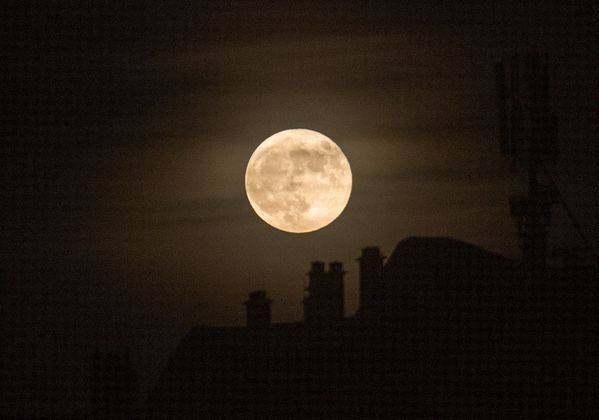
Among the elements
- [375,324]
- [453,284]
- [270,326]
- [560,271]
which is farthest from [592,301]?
[270,326]

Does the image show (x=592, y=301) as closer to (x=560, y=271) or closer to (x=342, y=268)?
(x=560, y=271)

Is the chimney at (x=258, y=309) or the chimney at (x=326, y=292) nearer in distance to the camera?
the chimney at (x=326, y=292)

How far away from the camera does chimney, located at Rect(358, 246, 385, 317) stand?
28.2m

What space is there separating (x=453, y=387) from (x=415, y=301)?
3.52 m

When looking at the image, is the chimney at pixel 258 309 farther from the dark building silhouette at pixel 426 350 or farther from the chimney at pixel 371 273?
the chimney at pixel 371 273

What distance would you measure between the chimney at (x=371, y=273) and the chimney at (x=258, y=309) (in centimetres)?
334

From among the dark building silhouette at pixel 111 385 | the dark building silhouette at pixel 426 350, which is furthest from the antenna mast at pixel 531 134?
the dark building silhouette at pixel 111 385

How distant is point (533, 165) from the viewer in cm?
2906

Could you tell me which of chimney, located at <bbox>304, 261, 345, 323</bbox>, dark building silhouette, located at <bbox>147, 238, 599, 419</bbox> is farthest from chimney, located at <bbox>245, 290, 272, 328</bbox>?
chimney, located at <bbox>304, 261, 345, 323</bbox>

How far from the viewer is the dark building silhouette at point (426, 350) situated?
2367cm

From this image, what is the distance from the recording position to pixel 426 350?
82.5 feet

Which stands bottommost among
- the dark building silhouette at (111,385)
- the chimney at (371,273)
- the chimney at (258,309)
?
the dark building silhouette at (111,385)

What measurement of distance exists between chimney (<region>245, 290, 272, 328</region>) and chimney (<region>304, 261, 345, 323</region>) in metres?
1.85

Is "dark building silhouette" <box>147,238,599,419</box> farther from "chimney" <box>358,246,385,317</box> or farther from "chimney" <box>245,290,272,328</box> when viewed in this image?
"chimney" <box>245,290,272,328</box>
